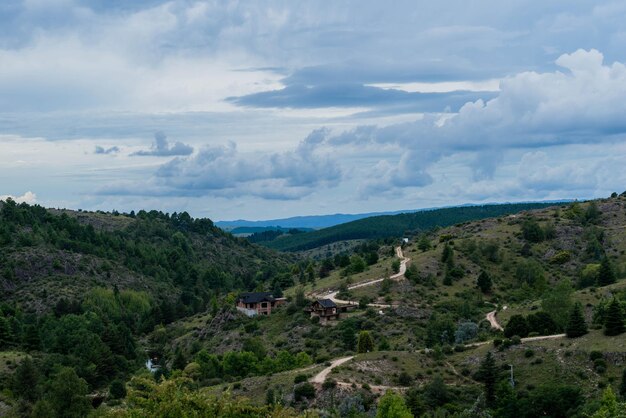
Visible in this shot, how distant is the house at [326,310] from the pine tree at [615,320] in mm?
41911

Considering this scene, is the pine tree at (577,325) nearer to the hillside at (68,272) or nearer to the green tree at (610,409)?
the green tree at (610,409)

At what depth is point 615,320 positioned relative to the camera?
6831 cm

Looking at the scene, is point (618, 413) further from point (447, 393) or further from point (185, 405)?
point (185, 405)

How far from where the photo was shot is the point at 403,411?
51.6 m

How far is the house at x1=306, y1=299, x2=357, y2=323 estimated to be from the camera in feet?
334

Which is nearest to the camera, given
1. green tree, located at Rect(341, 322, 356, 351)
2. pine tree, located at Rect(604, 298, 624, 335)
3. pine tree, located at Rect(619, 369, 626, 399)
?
pine tree, located at Rect(619, 369, 626, 399)

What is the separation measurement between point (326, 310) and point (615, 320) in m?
43.4

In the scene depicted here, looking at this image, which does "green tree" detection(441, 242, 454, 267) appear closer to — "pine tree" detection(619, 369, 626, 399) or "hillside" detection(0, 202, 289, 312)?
"hillside" detection(0, 202, 289, 312)

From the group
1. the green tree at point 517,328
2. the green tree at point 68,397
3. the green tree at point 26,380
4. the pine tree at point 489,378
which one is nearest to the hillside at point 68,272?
the green tree at point 26,380

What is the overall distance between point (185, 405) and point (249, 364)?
5495 centimetres

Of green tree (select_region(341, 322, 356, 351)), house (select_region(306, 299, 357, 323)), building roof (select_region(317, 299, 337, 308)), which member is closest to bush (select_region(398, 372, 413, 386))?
green tree (select_region(341, 322, 356, 351))

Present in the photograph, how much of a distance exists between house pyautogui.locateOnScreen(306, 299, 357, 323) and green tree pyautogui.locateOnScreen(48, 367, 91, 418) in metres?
39.8

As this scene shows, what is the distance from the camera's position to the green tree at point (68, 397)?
6712 cm

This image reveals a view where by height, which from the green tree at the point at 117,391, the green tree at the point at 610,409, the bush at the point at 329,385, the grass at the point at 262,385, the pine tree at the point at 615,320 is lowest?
the green tree at the point at 117,391
